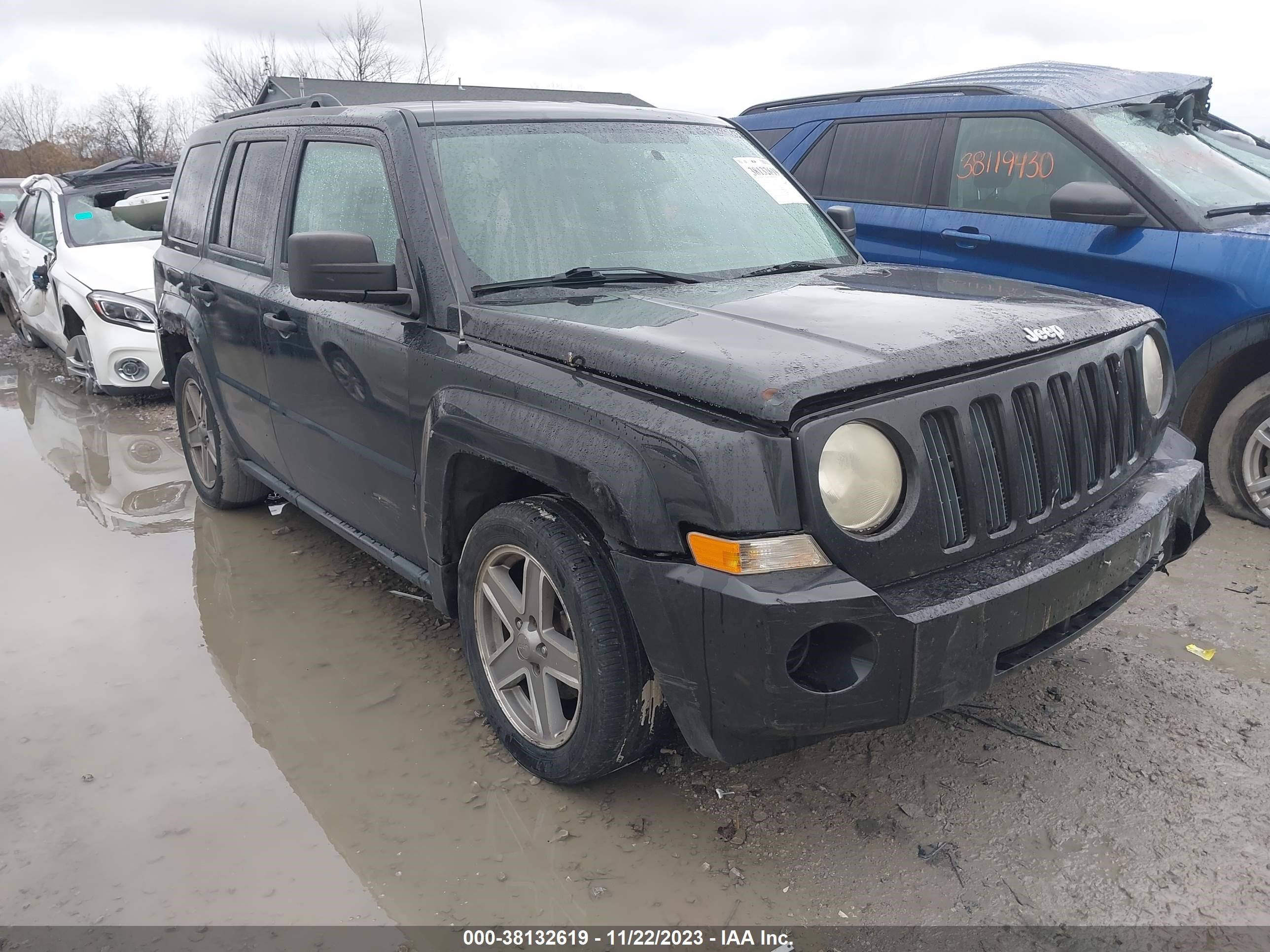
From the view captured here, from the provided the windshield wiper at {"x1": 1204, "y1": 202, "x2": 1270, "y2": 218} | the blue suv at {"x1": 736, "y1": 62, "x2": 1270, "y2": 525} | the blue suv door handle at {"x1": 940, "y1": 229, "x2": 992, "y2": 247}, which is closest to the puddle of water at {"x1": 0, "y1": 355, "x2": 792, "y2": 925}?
the blue suv at {"x1": 736, "y1": 62, "x2": 1270, "y2": 525}

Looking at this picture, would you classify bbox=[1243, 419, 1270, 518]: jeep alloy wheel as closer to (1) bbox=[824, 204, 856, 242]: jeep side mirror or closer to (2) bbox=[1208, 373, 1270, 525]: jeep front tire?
(2) bbox=[1208, 373, 1270, 525]: jeep front tire

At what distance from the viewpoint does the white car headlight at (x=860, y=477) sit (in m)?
2.16

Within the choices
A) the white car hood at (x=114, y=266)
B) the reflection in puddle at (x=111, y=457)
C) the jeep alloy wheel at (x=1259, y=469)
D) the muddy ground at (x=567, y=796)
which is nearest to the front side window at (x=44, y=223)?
the white car hood at (x=114, y=266)

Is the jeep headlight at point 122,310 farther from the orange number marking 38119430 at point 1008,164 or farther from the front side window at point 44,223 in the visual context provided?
the orange number marking 38119430 at point 1008,164

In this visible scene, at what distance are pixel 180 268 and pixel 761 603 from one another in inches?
155

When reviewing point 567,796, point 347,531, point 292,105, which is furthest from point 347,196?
point 567,796

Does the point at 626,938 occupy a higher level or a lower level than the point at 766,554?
lower

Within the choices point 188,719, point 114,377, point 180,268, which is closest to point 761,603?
point 188,719

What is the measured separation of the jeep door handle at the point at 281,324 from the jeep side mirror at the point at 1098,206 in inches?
131

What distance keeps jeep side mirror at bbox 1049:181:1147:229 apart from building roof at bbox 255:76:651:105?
75.7 inches

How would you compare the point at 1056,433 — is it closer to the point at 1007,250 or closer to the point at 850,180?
the point at 1007,250

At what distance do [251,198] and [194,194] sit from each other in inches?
35.4

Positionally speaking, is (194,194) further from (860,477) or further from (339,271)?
(860,477)

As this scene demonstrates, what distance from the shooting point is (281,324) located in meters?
3.74
